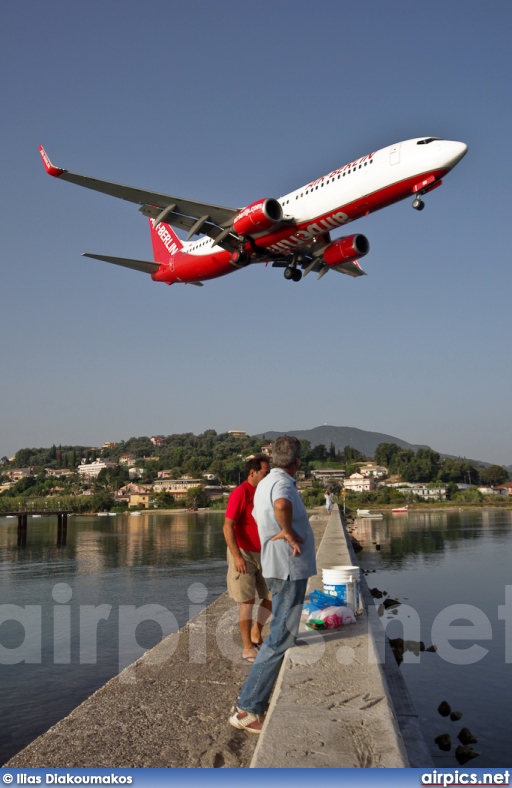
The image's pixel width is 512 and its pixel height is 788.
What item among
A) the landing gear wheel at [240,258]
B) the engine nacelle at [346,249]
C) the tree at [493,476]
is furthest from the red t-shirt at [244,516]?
the tree at [493,476]

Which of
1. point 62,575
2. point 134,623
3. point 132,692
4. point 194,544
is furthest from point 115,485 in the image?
point 132,692

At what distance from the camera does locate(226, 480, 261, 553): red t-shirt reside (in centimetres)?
641

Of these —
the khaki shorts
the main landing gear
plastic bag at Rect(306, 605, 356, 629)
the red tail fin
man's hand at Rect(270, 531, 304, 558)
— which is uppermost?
the red tail fin

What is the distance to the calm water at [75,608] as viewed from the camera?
10680 millimetres

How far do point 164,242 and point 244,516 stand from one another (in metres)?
32.6

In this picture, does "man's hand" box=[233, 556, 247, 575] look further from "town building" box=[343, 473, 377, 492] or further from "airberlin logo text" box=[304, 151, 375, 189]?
"town building" box=[343, 473, 377, 492]

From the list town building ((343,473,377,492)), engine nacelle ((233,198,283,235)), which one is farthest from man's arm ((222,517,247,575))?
town building ((343,473,377,492))

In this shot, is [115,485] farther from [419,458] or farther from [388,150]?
[388,150]

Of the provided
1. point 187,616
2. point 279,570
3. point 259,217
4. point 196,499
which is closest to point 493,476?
point 196,499

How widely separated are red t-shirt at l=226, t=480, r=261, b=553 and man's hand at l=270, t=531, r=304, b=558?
1516 millimetres

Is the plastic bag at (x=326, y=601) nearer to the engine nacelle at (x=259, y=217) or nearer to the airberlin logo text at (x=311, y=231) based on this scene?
the engine nacelle at (x=259, y=217)

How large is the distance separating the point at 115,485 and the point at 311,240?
157 m

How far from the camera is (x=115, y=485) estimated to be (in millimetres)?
173500

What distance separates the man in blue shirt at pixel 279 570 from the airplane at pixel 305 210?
54.6 feet
